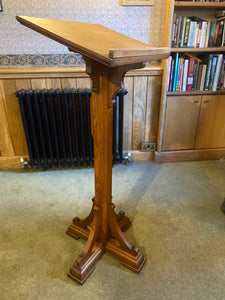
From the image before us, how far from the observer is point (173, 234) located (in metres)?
1.58

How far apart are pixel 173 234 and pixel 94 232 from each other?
1.90 ft

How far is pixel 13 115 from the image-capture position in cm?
219

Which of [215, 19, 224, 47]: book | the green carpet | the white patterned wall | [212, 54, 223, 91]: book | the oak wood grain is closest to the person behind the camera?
the oak wood grain

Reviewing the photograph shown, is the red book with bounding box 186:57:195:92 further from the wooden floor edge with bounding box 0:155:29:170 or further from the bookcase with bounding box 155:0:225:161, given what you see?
the wooden floor edge with bounding box 0:155:29:170

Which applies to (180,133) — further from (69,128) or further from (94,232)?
(94,232)

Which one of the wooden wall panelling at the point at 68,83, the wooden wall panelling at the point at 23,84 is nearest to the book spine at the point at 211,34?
the wooden wall panelling at the point at 68,83

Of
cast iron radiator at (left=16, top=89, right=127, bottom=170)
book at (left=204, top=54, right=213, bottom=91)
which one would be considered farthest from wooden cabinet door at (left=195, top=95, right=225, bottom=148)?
cast iron radiator at (left=16, top=89, right=127, bottom=170)

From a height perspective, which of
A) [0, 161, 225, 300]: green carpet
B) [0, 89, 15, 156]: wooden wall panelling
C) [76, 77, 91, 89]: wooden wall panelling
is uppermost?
[76, 77, 91, 89]: wooden wall panelling

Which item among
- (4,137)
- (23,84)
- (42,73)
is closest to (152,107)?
(42,73)

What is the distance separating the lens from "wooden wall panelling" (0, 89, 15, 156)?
2.18 m

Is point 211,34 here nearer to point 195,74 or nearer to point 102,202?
point 195,74

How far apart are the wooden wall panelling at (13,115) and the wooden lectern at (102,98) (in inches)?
44.4

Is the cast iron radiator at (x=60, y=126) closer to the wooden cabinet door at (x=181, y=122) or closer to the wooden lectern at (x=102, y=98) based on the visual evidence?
the wooden cabinet door at (x=181, y=122)

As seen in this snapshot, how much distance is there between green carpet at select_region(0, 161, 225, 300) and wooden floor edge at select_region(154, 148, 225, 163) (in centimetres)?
10
